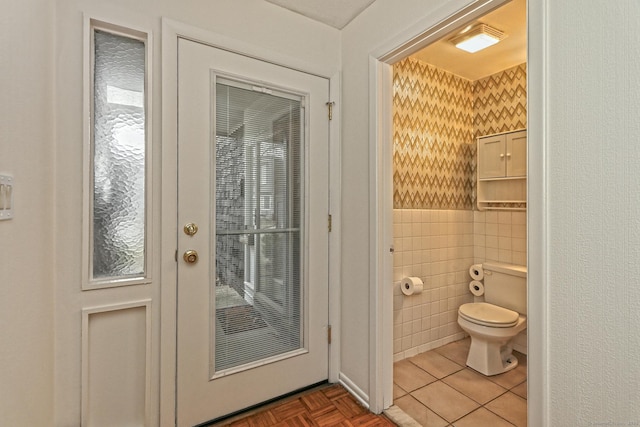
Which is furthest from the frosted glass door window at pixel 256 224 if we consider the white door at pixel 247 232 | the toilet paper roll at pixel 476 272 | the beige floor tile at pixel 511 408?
the toilet paper roll at pixel 476 272

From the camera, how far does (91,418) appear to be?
1.36m

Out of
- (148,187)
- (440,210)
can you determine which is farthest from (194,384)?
(440,210)

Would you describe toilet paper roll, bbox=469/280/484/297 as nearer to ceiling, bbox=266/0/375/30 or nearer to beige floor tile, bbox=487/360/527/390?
beige floor tile, bbox=487/360/527/390

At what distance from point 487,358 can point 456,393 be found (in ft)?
1.32

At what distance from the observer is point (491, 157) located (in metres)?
2.58

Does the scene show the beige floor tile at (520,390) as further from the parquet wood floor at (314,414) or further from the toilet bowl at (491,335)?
the parquet wood floor at (314,414)

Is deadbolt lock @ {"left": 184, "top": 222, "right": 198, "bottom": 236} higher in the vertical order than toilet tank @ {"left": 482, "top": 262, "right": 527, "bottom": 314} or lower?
higher

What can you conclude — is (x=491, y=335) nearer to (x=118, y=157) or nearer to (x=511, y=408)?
(x=511, y=408)

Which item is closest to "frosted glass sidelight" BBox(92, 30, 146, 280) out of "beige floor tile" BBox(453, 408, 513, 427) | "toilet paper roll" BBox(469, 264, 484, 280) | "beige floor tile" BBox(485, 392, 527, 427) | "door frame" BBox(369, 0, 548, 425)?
"door frame" BBox(369, 0, 548, 425)

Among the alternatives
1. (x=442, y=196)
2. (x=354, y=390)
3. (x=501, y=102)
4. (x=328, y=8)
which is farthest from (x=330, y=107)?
(x=354, y=390)

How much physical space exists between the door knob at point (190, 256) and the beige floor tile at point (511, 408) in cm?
194

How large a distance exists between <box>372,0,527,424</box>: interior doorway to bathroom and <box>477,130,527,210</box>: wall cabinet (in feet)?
0.32

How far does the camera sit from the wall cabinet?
7.90ft

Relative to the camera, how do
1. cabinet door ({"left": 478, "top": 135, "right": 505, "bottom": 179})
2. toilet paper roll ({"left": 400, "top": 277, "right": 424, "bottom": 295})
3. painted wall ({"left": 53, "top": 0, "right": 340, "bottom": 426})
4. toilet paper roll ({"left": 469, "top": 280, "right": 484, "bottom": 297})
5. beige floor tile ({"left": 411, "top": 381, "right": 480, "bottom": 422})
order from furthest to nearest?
toilet paper roll ({"left": 469, "top": 280, "right": 484, "bottom": 297}) → cabinet door ({"left": 478, "top": 135, "right": 505, "bottom": 179}) → toilet paper roll ({"left": 400, "top": 277, "right": 424, "bottom": 295}) → beige floor tile ({"left": 411, "top": 381, "right": 480, "bottom": 422}) → painted wall ({"left": 53, "top": 0, "right": 340, "bottom": 426})
